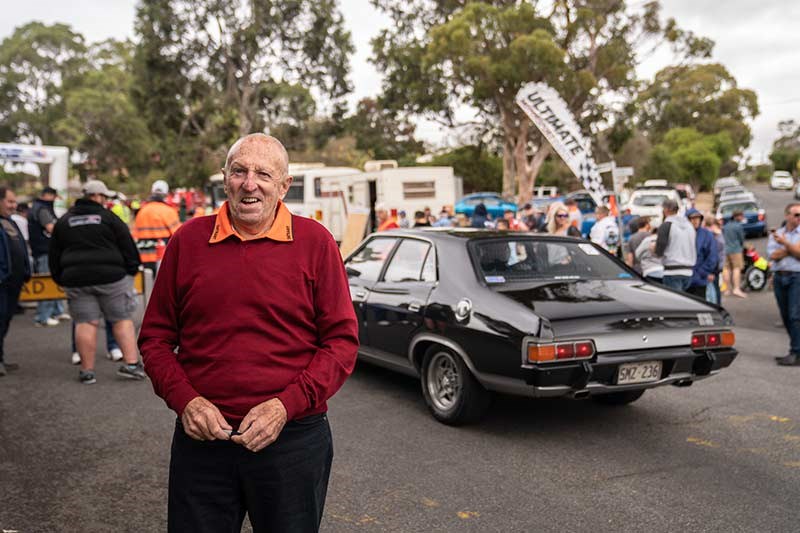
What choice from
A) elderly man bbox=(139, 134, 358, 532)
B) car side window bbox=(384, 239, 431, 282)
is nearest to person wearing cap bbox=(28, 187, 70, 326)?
car side window bbox=(384, 239, 431, 282)

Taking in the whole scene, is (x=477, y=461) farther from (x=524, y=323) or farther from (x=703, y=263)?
(x=703, y=263)

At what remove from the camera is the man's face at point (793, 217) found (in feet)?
26.3

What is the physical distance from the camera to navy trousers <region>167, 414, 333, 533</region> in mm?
2248

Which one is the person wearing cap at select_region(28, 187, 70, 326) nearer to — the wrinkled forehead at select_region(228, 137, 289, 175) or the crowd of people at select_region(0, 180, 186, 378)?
the crowd of people at select_region(0, 180, 186, 378)

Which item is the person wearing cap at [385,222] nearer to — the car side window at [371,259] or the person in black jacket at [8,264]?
the car side window at [371,259]

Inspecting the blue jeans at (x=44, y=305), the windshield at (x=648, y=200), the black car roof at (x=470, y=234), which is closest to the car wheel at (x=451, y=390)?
the black car roof at (x=470, y=234)

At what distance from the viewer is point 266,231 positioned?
7.63 feet

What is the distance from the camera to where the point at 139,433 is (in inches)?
213

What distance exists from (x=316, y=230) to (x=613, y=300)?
11.2 feet

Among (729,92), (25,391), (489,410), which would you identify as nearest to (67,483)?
(25,391)

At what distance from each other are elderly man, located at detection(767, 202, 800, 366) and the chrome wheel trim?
14.1ft

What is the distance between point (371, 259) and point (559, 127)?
513cm

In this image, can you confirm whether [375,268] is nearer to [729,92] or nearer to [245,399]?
[245,399]

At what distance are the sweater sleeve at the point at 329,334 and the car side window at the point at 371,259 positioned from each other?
14.0ft
